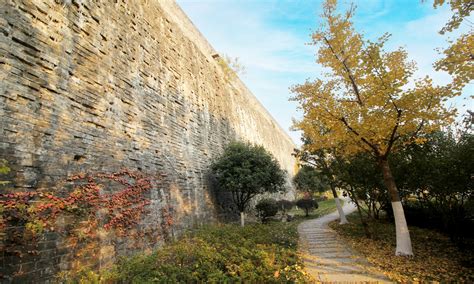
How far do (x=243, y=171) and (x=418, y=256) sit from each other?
5.84 meters

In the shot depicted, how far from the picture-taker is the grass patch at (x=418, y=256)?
4.37 metres

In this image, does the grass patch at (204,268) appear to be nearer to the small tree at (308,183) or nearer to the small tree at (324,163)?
the small tree at (324,163)

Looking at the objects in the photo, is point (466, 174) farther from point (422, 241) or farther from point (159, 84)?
point (159, 84)

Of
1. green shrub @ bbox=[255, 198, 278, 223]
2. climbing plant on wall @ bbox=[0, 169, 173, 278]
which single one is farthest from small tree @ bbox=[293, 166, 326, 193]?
climbing plant on wall @ bbox=[0, 169, 173, 278]

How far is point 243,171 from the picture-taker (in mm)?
9711

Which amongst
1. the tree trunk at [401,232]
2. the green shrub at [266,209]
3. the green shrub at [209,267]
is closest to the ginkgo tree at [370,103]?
the tree trunk at [401,232]

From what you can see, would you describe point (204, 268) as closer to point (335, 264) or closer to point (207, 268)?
point (207, 268)

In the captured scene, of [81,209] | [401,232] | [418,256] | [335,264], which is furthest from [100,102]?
Result: [418,256]

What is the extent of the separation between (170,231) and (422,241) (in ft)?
23.6

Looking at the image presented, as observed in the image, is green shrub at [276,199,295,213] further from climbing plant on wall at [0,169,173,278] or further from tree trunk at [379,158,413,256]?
climbing plant on wall at [0,169,173,278]

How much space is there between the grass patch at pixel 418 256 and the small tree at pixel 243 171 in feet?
11.5

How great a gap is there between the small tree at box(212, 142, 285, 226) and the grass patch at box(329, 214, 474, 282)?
3.50 m

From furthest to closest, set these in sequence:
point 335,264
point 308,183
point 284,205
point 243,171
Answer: point 308,183, point 284,205, point 243,171, point 335,264

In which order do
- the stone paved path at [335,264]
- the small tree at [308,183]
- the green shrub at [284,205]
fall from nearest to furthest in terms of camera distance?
the stone paved path at [335,264] < the green shrub at [284,205] < the small tree at [308,183]
